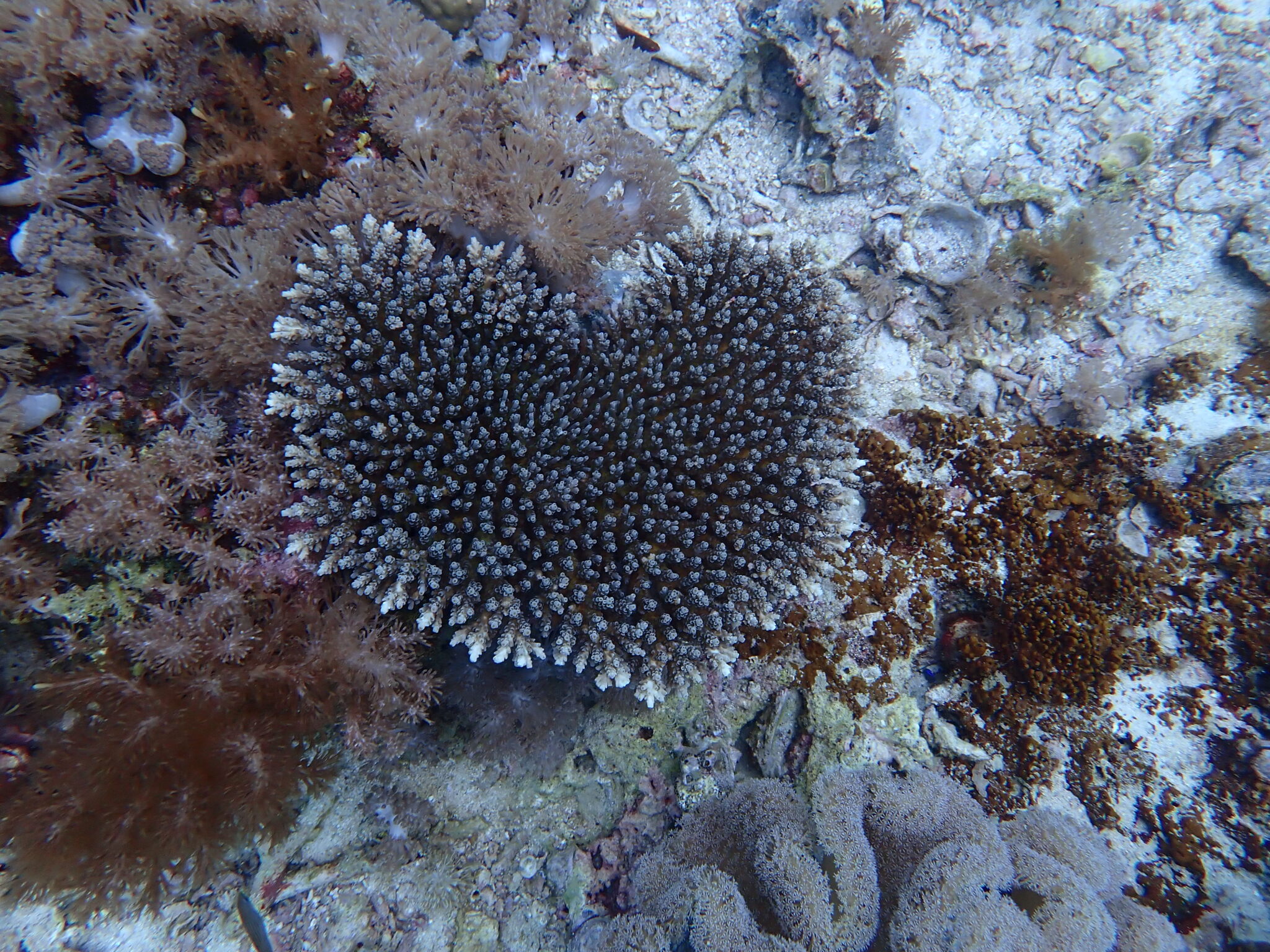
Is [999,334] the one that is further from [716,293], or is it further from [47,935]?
[47,935]

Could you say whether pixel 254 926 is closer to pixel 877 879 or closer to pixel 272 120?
pixel 877 879

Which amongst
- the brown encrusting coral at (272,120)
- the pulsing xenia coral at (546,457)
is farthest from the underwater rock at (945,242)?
the brown encrusting coral at (272,120)

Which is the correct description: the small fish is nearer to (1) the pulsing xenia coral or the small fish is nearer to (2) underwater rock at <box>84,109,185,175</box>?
(1) the pulsing xenia coral

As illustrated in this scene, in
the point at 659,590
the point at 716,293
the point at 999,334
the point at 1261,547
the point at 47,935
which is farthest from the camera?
the point at 999,334

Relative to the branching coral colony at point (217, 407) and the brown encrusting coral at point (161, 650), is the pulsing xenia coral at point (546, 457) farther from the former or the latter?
the brown encrusting coral at point (161, 650)

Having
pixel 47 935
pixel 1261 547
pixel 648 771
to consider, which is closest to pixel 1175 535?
pixel 1261 547

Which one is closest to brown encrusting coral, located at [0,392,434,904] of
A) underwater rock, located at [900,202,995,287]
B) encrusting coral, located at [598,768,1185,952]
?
encrusting coral, located at [598,768,1185,952]
